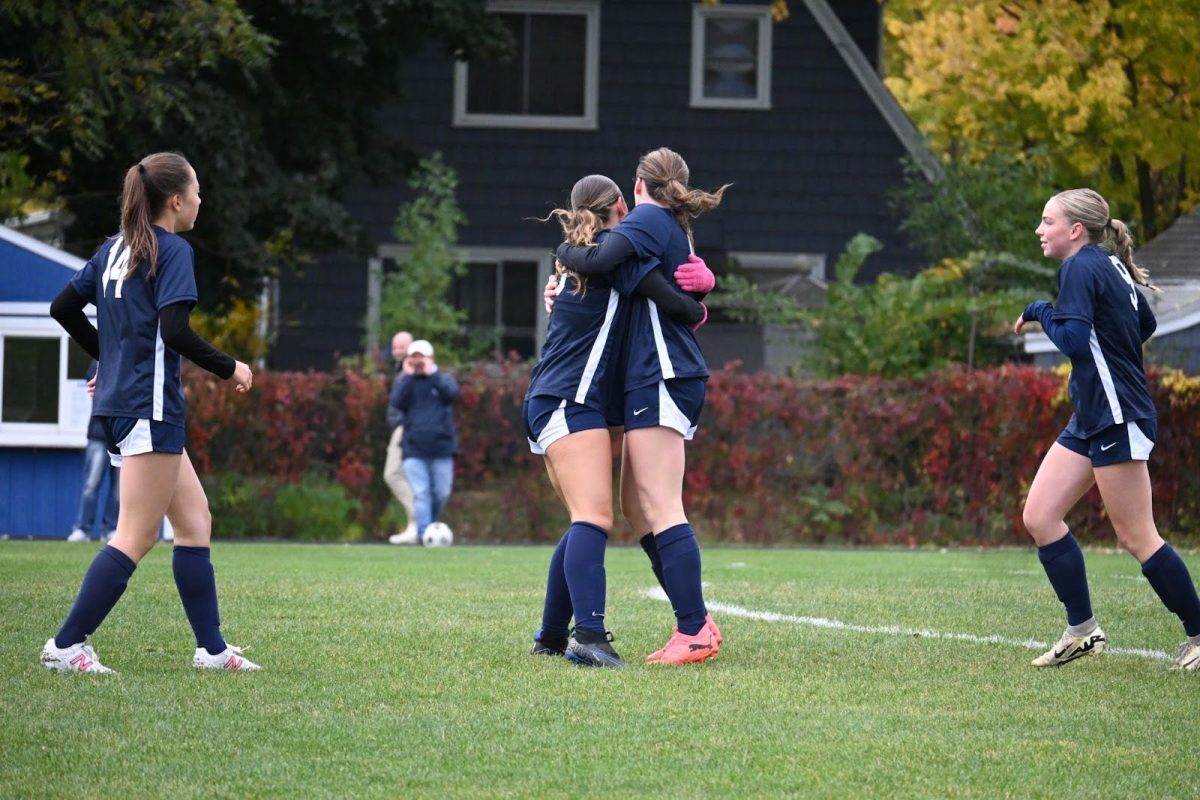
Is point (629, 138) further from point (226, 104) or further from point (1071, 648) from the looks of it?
point (1071, 648)

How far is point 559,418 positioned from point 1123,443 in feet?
7.52

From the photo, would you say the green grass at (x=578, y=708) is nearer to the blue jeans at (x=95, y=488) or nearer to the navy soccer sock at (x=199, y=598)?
the navy soccer sock at (x=199, y=598)

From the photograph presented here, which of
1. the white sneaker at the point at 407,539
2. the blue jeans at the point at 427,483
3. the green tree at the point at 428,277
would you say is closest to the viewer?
the blue jeans at the point at 427,483

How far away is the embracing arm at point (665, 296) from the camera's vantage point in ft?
24.0

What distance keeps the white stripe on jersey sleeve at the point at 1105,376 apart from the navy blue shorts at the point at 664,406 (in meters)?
1.63

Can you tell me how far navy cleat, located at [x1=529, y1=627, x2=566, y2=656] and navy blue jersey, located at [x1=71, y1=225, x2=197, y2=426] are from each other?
1.83 m

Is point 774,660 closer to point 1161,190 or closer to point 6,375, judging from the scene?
point 6,375

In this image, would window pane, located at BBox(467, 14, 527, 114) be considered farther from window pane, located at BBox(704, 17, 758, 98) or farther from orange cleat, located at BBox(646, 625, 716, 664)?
orange cleat, located at BBox(646, 625, 716, 664)

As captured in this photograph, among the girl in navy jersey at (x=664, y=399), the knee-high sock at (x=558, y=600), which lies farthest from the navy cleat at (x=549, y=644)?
the girl in navy jersey at (x=664, y=399)

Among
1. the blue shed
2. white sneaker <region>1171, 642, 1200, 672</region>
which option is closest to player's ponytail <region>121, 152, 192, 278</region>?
white sneaker <region>1171, 642, 1200, 672</region>

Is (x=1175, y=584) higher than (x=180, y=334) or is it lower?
lower

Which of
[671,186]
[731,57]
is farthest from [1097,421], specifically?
[731,57]

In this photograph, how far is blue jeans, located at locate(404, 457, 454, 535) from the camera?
1861 centimetres

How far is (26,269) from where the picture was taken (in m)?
19.2
